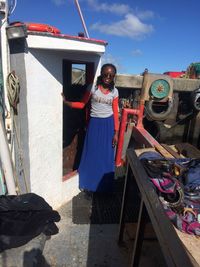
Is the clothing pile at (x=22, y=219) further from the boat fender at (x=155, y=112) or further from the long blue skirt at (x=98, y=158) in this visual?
the boat fender at (x=155, y=112)

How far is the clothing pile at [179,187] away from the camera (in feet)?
6.33

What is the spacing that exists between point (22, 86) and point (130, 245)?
241cm

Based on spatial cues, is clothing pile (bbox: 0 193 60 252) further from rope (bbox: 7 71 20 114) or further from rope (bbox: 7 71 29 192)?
rope (bbox: 7 71 20 114)

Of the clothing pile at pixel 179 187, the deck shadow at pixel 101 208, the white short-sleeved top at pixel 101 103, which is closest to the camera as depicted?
the clothing pile at pixel 179 187

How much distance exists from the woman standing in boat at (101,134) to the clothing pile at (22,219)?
56.7 inches

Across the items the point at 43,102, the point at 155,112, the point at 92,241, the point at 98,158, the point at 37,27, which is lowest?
the point at 92,241

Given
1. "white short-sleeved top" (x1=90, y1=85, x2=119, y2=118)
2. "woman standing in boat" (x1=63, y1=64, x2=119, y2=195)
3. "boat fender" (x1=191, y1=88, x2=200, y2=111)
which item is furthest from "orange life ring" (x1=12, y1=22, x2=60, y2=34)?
"boat fender" (x1=191, y1=88, x2=200, y2=111)

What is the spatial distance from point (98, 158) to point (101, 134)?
1.32 ft

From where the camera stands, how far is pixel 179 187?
2227 mm

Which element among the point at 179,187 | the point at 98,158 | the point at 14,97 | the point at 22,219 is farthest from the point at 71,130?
the point at 179,187

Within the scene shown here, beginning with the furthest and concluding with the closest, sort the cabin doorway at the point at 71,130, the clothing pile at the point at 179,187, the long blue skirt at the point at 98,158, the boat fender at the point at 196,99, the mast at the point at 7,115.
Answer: the boat fender at the point at 196,99 < the cabin doorway at the point at 71,130 < the long blue skirt at the point at 98,158 < the mast at the point at 7,115 < the clothing pile at the point at 179,187

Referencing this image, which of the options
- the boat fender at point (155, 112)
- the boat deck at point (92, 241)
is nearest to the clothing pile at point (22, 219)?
the boat deck at point (92, 241)

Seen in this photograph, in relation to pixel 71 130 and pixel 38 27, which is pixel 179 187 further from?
pixel 71 130

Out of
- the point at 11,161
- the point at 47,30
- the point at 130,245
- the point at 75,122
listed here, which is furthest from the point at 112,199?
the point at 47,30
